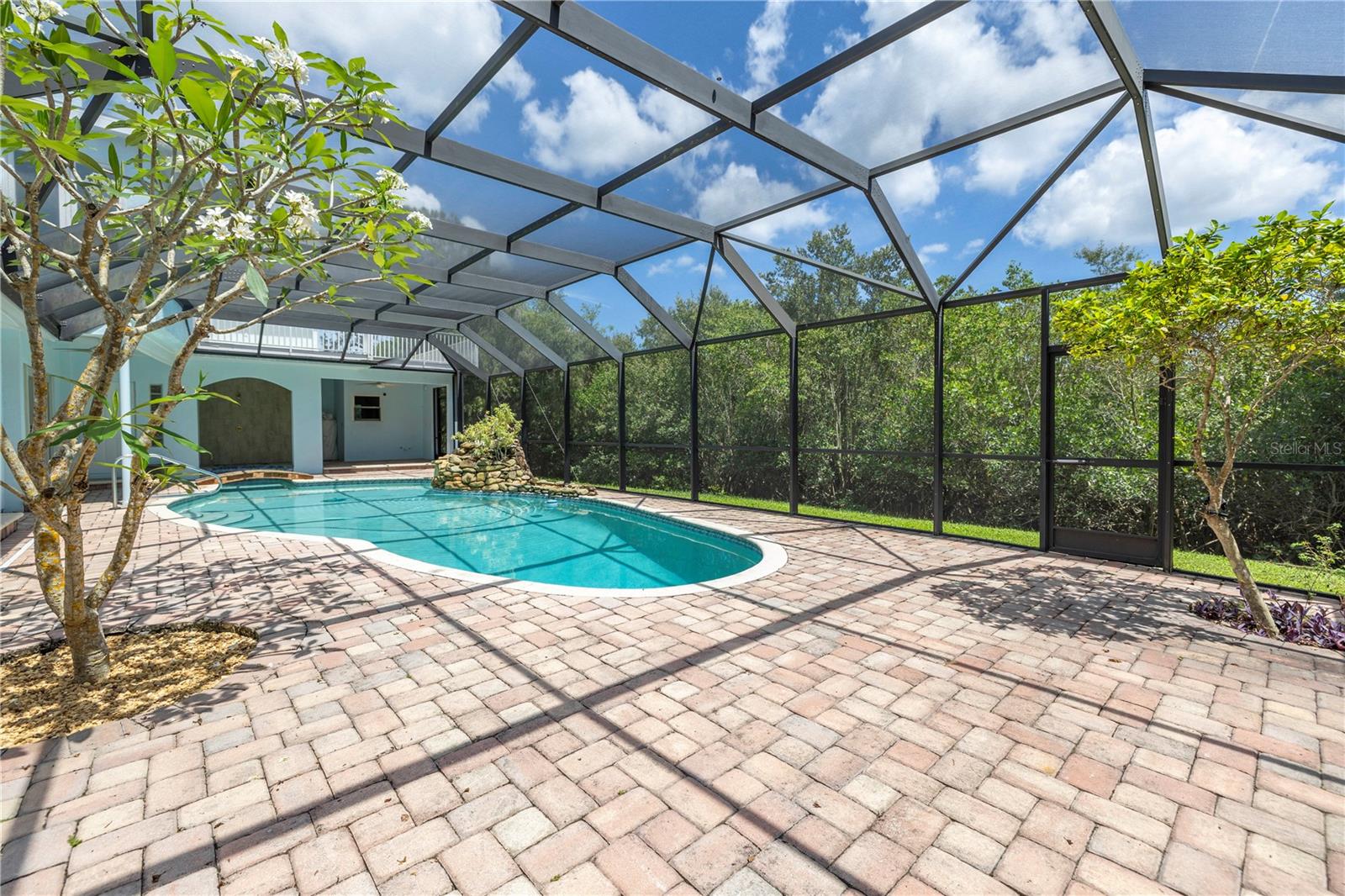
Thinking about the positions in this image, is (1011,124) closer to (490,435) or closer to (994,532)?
(994,532)

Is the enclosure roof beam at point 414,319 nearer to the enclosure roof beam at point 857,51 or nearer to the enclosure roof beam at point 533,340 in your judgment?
the enclosure roof beam at point 533,340

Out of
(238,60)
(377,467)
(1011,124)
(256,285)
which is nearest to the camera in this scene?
(256,285)

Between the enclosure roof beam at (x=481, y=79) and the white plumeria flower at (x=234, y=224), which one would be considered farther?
the enclosure roof beam at (x=481, y=79)

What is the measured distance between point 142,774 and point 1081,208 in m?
8.64

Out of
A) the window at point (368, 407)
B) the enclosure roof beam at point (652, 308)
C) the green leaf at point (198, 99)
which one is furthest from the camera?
the window at point (368, 407)

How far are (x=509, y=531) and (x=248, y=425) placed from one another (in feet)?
44.4

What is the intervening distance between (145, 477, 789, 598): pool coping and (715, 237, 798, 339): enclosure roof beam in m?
3.22

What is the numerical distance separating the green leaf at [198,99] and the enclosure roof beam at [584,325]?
879 centimetres

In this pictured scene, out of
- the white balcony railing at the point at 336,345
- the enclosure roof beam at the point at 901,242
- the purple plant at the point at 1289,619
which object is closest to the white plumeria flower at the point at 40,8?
the enclosure roof beam at the point at 901,242

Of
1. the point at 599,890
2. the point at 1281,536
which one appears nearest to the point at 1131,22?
the point at 1281,536

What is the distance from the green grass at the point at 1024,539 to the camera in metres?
4.53

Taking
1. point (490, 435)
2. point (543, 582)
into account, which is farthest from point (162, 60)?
point (490, 435)

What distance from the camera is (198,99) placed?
1771mm

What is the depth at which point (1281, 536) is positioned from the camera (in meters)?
5.85
